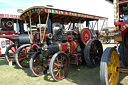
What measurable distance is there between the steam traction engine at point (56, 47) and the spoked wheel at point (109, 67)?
1.50m

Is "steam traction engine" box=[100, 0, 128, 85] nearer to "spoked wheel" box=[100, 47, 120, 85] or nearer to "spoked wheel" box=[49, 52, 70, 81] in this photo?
"spoked wheel" box=[100, 47, 120, 85]

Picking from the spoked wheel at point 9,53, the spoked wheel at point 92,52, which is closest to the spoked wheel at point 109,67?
the spoked wheel at point 92,52

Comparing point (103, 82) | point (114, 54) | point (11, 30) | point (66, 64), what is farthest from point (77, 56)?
point (11, 30)

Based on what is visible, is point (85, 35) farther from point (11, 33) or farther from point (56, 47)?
point (11, 33)

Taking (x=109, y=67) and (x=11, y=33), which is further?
(x=11, y=33)

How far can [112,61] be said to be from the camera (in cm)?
261

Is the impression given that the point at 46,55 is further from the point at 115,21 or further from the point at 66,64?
the point at 115,21

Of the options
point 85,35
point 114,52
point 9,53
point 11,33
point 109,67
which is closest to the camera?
point 109,67

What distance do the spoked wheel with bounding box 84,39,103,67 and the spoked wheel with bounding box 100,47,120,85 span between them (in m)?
1.68

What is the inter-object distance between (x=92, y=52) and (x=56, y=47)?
1468mm

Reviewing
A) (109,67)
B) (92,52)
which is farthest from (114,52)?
(92,52)

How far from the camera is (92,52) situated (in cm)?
474

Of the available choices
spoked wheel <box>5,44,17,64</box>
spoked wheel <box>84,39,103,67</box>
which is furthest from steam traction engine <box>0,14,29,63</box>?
spoked wheel <box>84,39,103,67</box>

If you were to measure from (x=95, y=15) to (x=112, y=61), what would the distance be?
3.06m
